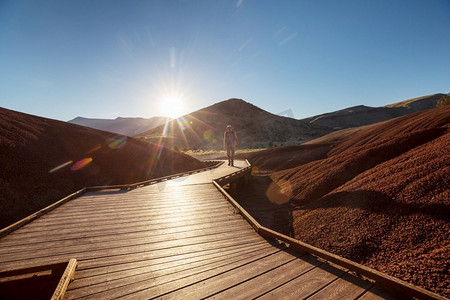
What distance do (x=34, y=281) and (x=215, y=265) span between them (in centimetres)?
274

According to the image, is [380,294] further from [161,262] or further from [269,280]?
[161,262]

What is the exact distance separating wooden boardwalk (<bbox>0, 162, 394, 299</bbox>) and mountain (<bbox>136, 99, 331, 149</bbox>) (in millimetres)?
56468

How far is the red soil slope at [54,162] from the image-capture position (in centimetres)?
723

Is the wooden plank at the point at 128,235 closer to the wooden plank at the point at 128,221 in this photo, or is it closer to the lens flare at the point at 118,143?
the wooden plank at the point at 128,221

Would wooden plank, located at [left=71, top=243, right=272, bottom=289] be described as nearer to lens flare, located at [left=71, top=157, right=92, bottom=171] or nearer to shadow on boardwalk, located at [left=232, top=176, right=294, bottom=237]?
shadow on boardwalk, located at [left=232, top=176, right=294, bottom=237]

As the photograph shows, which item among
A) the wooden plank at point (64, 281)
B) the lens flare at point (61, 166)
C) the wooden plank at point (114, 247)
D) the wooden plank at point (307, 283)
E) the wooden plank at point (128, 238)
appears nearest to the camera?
the wooden plank at point (64, 281)

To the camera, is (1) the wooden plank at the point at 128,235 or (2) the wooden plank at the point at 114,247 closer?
(2) the wooden plank at the point at 114,247

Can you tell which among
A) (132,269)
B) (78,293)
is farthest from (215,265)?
(78,293)

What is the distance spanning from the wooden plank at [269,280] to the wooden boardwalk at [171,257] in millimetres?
12

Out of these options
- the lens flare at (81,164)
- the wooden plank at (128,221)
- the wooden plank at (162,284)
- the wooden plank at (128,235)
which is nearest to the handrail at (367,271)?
the wooden plank at (162,284)

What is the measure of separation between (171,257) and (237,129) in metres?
74.5

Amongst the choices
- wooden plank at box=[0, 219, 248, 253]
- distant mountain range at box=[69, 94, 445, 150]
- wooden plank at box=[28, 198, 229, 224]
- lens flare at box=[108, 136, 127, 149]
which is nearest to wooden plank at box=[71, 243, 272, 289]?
wooden plank at box=[0, 219, 248, 253]

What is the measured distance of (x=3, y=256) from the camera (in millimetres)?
3402

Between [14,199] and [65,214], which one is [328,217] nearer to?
[65,214]
